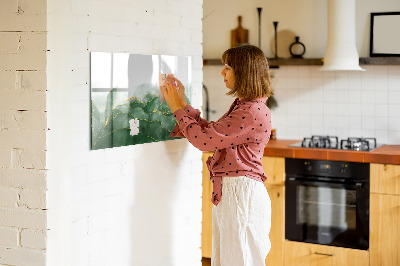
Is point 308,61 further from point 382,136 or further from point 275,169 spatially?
point 275,169

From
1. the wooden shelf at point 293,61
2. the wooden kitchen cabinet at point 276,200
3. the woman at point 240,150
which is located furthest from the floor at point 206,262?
the woman at point 240,150

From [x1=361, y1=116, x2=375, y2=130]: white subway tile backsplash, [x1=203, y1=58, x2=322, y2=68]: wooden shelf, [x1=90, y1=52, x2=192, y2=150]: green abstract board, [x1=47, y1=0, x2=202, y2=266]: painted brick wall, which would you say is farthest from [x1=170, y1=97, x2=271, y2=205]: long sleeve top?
[x1=361, y1=116, x2=375, y2=130]: white subway tile backsplash

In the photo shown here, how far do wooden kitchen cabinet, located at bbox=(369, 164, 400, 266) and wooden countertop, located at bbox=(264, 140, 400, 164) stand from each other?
0.06m

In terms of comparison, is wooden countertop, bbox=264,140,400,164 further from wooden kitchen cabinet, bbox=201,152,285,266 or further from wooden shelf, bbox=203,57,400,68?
wooden shelf, bbox=203,57,400,68

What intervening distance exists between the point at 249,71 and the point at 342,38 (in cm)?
206

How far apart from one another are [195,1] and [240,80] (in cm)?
64

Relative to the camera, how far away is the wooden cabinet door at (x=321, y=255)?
4227 millimetres

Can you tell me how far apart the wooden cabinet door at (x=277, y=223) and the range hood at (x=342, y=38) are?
3.30 feet

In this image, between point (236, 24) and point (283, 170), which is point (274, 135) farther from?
point (236, 24)

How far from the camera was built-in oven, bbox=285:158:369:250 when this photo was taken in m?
4.18

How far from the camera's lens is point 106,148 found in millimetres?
2586

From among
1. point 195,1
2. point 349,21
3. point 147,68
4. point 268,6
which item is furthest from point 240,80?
point 268,6

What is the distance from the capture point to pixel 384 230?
4.11 metres

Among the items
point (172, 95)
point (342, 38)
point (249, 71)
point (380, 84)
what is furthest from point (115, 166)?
point (380, 84)
